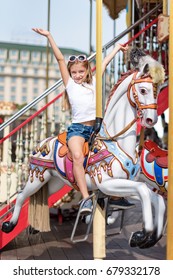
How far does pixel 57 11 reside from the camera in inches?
271

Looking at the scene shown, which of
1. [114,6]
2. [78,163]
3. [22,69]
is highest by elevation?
[22,69]

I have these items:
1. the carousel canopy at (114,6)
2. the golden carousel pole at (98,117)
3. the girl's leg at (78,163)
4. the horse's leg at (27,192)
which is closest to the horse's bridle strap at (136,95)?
the golden carousel pole at (98,117)

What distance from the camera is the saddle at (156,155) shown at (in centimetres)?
434

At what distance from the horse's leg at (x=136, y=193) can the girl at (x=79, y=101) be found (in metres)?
0.21

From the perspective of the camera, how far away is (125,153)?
3320 millimetres

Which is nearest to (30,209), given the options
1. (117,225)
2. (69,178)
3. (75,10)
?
(69,178)

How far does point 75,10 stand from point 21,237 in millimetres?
3299

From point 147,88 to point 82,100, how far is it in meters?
0.56

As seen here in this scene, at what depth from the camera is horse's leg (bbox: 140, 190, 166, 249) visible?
9.52ft

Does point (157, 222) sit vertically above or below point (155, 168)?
below

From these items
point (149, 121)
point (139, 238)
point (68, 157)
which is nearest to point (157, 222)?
point (139, 238)

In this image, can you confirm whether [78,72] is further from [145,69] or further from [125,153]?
[125,153]

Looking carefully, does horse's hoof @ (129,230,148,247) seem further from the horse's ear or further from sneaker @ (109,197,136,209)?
the horse's ear
